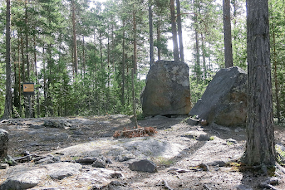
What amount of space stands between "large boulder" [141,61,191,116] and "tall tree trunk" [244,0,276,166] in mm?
7602

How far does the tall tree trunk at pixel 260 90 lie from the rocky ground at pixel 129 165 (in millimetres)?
352

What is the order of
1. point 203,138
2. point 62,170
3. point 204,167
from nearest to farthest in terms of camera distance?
A: point 62,170 < point 204,167 < point 203,138

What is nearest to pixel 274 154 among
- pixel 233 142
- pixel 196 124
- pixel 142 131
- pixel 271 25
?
pixel 233 142

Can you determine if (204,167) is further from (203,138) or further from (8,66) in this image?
(8,66)

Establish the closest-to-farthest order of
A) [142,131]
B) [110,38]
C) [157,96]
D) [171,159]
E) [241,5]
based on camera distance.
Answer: [171,159] → [142,131] → [157,96] → [241,5] → [110,38]

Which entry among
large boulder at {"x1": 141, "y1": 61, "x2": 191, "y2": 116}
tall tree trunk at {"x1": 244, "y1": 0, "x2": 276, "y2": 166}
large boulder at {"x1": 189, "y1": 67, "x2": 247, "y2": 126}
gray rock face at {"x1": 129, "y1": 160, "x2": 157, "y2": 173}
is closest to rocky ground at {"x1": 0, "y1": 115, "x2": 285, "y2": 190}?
gray rock face at {"x1": 129, "y1": 160, "x2": 157, "y2": 173}

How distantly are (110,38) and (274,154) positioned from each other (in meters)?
30.3

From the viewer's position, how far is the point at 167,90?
1162 cm

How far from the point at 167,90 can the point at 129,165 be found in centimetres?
760

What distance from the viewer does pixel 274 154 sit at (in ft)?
12.6

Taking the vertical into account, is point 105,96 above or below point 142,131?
above

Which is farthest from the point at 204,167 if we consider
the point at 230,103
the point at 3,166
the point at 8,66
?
the point at 8,66

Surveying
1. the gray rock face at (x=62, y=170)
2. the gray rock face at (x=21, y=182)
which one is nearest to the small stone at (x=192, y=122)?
the gray rock face at (x=62, y=170)

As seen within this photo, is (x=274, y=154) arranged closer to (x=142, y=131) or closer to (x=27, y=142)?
(x=142, y=131)
